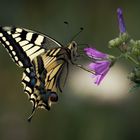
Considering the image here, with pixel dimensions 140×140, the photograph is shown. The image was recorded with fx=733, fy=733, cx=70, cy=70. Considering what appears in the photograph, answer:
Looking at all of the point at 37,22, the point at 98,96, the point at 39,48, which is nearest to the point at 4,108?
A: the point at 98,96

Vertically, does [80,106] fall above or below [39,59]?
below

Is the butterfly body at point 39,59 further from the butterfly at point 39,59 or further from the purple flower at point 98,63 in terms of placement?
the purple flower at point 98,63

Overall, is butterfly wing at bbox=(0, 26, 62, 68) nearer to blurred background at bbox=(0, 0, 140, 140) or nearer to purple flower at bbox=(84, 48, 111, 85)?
purple flower at bbox=(84, 48, 111, 85)

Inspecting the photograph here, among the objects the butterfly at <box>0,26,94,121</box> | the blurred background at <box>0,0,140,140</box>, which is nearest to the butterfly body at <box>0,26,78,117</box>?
the butterfly at <box>0,26,94,121</box>

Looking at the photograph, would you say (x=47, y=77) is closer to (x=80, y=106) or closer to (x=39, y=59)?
(x=39, y=59)

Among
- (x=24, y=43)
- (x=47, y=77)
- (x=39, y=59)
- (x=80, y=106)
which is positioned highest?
(x=24, y=43)

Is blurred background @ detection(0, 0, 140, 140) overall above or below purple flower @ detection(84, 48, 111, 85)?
below

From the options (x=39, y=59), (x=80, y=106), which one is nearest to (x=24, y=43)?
(x=39, y=59)

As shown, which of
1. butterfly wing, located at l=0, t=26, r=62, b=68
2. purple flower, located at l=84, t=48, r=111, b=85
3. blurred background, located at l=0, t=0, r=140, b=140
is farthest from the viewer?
blurred background, located at l=0, t=0, r=140, b=140

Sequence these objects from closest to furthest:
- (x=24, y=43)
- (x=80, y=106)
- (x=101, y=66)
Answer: (x=101, y=66)
(x=24, y=43)
(x=80, y=106)
